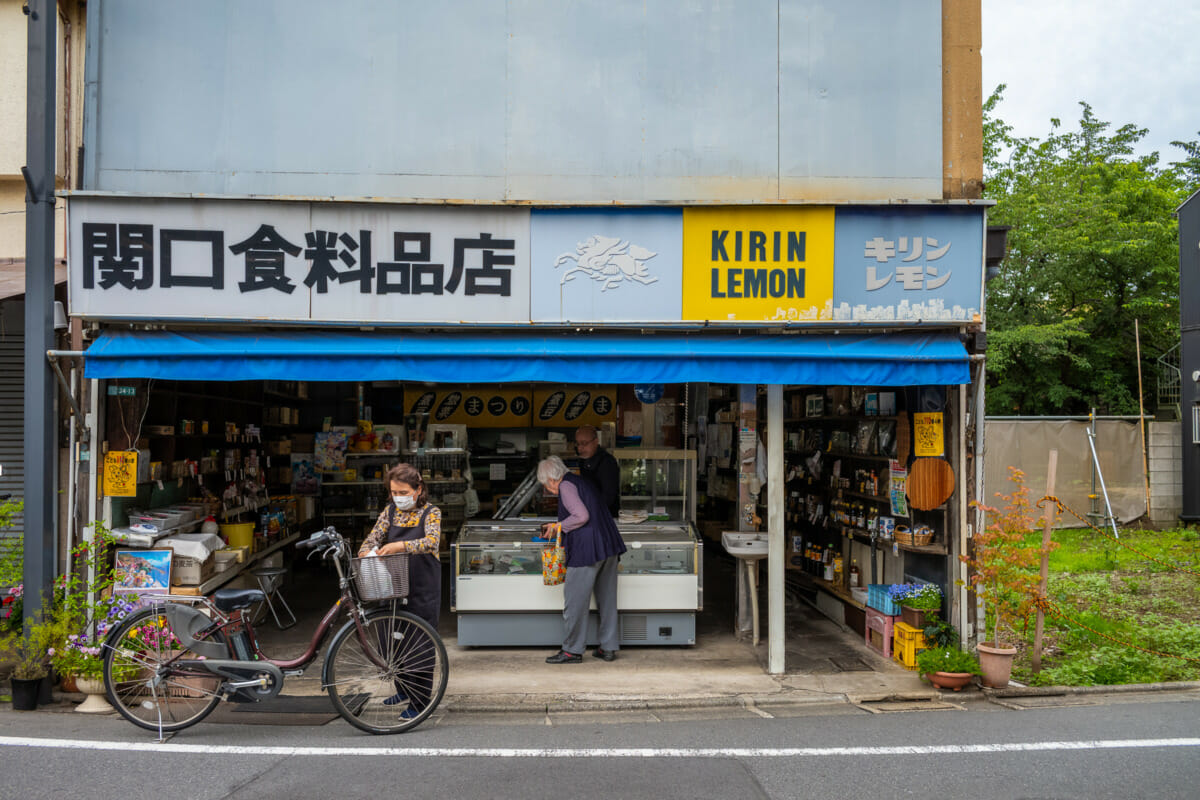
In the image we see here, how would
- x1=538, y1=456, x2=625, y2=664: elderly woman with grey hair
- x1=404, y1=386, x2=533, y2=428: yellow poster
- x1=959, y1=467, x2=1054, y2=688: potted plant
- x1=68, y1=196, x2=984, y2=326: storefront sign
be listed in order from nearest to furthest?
x1=959, y1=467, x2=1054, y2=688: potted plant, x1=68, y1=196, x2=984, y2=326: storefront sign, x1=538, y1=456, x2=625, y2=664: elderly woman with grey hair, x1=404, y1=386, x2=533, y2=428: yellow poster

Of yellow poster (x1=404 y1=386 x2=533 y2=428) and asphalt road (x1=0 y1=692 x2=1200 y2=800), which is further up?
yellow poster (x1=404 y1=386 x2=533 y2=428)

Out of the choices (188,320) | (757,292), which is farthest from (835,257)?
(188,320)

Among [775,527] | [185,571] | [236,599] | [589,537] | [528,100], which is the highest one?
[528,100]

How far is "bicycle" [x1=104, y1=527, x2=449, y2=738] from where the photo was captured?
5684 millimetres

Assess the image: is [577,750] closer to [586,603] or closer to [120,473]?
[586,603]

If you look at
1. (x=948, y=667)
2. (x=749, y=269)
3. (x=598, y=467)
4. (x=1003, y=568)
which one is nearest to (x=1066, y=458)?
(x=1003, y=568)

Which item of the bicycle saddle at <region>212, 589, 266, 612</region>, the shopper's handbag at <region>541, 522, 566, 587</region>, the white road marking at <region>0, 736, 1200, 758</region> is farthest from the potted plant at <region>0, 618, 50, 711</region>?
the shopper's handbag at <region>541, 522, 566, 587</region>

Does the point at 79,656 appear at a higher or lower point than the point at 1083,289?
lower

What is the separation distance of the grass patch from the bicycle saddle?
6.37 m

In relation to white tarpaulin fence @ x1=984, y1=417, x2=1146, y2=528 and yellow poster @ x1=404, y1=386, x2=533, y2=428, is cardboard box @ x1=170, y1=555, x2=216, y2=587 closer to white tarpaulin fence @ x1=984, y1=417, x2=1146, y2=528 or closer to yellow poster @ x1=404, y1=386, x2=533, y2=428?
yellow poster @ x1=404, y1=386, x2=533, y2=428

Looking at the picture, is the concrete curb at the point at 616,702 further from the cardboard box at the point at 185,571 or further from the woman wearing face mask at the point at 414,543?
the cardboard box at the point at 185,571

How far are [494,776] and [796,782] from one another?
6.03 feet

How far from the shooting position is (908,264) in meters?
7.21

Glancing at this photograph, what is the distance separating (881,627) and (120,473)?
23.7ft
